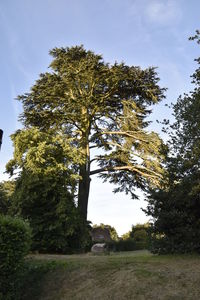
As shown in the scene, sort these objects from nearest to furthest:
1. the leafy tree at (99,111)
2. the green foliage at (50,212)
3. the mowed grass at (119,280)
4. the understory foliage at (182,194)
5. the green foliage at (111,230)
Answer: the mowed grass at (119,280), the understory foliage at (182,194), the green foliage at (50,212), the leafy tree at (99,111), the green foliage at (111,230)

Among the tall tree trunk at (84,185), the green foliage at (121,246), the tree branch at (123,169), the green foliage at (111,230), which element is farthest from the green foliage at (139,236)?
the green foliage at (111,230)

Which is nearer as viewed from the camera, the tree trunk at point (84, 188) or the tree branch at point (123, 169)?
the tree branch at point (123, 169)

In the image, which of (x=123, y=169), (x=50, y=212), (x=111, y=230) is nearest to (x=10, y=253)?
(x=50, y=212)

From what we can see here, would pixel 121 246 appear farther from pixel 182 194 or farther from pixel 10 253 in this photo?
pixel 10 253

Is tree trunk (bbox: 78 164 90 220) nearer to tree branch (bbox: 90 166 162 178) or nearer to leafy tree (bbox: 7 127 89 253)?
tree branch (bbox: 90 166 162 178)

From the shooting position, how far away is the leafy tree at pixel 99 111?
22.0 metres

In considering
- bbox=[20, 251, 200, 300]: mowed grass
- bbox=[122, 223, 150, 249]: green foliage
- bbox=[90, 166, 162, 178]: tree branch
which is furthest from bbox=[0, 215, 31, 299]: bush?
bbox=[90, 166, 162, 178]: tree branch

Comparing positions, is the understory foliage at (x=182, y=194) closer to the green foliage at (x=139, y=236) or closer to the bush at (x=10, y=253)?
the bush at (x=10, y=253)

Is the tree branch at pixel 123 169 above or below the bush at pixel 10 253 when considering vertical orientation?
above

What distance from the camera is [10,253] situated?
7.75 metres

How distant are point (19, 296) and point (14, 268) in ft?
4.29

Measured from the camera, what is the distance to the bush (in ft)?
25.2

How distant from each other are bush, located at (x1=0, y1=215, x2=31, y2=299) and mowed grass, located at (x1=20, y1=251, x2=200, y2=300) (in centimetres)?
121

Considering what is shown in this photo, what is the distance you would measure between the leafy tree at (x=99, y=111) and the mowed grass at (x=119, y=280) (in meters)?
11.7
